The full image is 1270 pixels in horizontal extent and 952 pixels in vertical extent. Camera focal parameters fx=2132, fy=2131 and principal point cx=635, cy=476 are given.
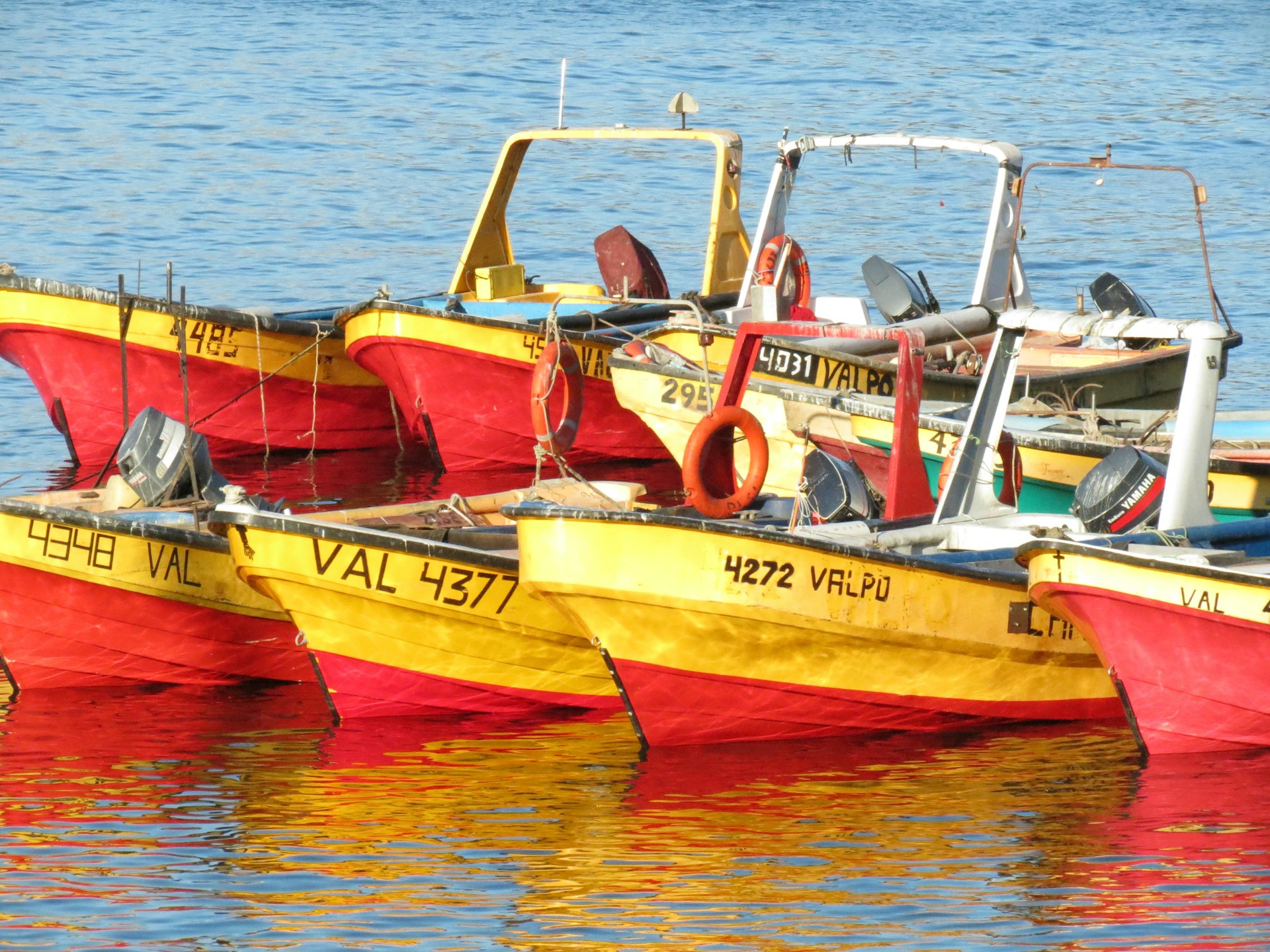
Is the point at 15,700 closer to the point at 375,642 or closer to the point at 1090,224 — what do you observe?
the point at 375,642

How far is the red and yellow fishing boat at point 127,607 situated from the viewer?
1138cm

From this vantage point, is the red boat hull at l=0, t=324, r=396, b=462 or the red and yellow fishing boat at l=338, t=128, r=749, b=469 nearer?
the red and yellow fishing boat at l=338, t=128, r=749, b=469

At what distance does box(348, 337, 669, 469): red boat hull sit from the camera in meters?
16.3

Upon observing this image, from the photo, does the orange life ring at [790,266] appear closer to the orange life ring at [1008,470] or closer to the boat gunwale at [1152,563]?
the orange life ring at [1008,470]

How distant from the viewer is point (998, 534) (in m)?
11.0

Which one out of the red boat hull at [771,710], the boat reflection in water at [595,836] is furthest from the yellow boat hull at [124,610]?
the red boat hull at [771,710]

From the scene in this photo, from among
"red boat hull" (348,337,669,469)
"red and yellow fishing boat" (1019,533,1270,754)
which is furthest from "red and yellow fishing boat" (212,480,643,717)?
"red boat hull" (348,337,669,469)

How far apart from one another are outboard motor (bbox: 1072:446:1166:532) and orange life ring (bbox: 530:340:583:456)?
3.14m

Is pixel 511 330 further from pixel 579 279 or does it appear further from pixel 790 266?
pixel 579 279

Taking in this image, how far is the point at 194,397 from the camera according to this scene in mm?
17359

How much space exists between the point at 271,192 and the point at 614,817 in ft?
83.5

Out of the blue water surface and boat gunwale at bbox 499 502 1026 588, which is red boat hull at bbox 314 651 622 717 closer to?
the blue water surface

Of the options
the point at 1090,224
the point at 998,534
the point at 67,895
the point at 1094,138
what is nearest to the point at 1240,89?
the point at 1094,138

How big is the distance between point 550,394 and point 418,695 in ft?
7.70
